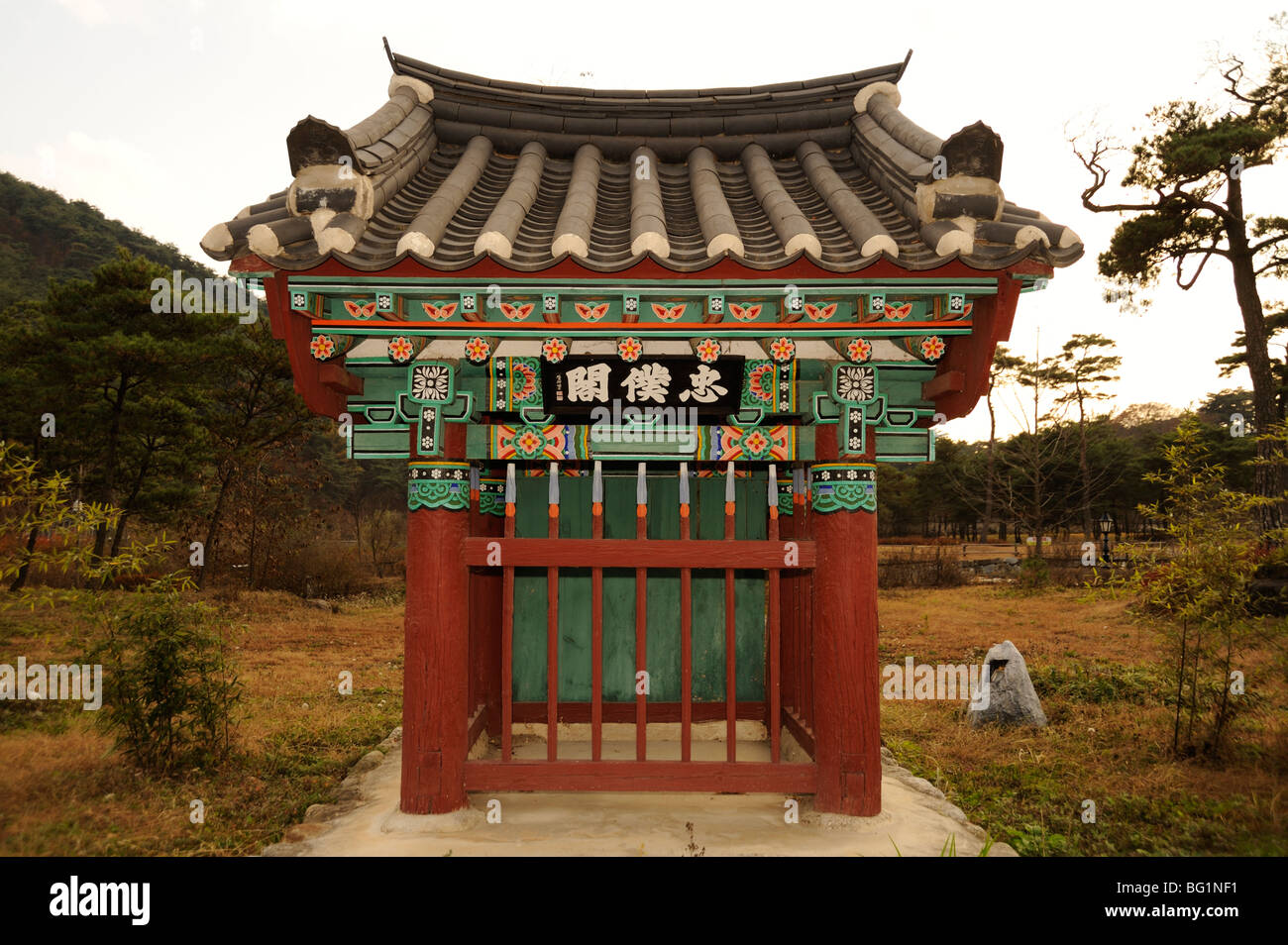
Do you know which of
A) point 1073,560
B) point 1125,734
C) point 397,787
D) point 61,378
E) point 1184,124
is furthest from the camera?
point 1073,560

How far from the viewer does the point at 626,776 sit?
513 centimetres

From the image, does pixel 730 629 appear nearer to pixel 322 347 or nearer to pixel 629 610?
pixel 629 610

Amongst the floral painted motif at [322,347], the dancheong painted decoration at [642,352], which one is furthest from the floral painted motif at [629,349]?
the floral painted motif at [322,347]

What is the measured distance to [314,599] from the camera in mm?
22516

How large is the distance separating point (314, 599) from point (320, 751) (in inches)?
645

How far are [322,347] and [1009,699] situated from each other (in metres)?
8.87

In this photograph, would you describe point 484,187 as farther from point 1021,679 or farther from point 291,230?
point 1021,679

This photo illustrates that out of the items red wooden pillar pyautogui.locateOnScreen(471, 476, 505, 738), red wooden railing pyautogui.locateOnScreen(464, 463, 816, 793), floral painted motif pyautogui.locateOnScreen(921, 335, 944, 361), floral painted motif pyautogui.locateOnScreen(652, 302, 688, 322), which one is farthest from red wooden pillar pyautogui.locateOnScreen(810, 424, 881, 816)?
red wooden pillar pyautogui.locateOnScreen(471, 476, 505, 738)

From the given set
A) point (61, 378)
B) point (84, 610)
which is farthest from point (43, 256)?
point (84, 610)

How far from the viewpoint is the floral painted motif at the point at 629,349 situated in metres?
5.04

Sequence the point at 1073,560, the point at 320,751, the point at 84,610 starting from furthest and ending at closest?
the point at 1073,560
the point at 320,751
the point at 84,610

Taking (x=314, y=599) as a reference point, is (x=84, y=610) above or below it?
above

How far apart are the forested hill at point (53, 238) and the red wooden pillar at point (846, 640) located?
188 feet

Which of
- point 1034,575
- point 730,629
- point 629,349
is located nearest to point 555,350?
point 629,349
